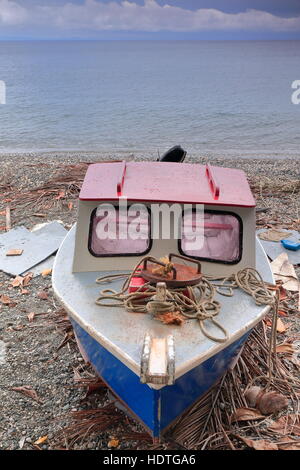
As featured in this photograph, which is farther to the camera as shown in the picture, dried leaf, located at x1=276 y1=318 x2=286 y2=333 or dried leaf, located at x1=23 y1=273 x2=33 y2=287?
dried leaf, located at x1=23 y1=273 x2=33 y2=287

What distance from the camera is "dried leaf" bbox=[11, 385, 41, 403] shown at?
14.6 feet

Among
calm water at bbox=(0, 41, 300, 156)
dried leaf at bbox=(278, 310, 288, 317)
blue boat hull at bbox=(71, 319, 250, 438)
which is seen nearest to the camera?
blue boat hull at bbox=(71, 319, 250, 438)

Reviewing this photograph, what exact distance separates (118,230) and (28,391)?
74.3 inches

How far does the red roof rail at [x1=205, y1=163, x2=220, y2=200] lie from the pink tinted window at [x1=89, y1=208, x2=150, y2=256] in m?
0.72

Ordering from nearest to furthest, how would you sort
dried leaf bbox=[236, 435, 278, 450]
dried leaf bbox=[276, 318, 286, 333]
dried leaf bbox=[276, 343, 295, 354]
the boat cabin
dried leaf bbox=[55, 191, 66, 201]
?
dried leaf bbox=[236, 435, 278, 450], the boat cabin, dried leaf bbox=[276, 343, 295, 354], dried leaf bbox=[276, 318, 286, 333], dried leaf bbox=[55, 191, 66, 201]

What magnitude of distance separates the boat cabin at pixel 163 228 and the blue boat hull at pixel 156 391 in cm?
82

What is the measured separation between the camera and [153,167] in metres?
5.12

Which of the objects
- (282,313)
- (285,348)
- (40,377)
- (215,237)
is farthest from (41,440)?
(282,313)

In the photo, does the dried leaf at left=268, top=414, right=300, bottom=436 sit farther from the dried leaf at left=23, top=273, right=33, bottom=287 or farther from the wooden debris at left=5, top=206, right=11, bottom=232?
the wooden debris at left=5, top=206, right=11, bottom=232

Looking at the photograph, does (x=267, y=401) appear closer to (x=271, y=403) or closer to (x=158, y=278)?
(x=271, y=403)

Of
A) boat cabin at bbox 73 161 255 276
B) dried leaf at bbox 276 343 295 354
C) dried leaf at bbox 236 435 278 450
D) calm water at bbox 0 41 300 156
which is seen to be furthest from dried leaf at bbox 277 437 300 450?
calm water at bbox 0 41 300 156

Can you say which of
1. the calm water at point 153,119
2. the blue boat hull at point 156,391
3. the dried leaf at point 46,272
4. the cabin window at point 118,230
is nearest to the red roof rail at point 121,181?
the cabin window at point 118,230
